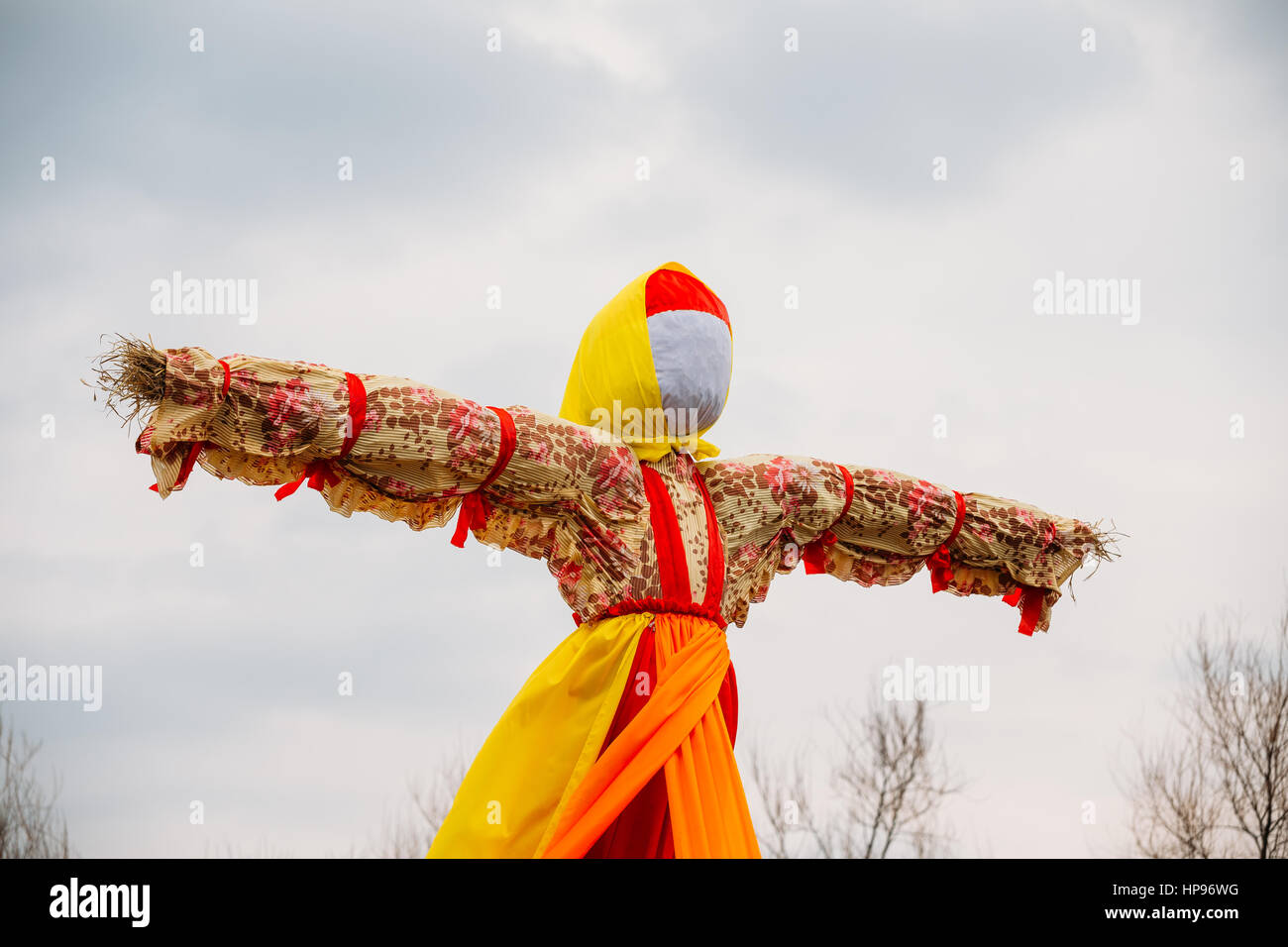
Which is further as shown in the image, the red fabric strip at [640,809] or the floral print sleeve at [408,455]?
the red fabric strip at [640,809]

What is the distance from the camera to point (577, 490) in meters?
4.21

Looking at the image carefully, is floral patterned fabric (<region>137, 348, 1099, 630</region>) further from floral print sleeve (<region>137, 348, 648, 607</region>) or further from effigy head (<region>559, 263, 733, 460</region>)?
effigy head (<region>559, 263, 733, 460</region>)

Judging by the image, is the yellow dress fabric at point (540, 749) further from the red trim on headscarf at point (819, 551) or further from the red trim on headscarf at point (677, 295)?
the red trim on headscarf at point (677, 295)

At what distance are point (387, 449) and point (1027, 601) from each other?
2130mm

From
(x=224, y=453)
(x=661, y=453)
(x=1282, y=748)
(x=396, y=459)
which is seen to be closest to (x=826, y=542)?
(x=661, y=453)

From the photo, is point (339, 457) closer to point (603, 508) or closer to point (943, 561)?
point (603, 508)

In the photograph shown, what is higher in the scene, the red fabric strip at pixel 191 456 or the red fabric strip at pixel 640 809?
the red fabric strip at pixel 191 456

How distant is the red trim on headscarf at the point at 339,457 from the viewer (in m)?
3.89

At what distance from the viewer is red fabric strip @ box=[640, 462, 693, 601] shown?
427 cm

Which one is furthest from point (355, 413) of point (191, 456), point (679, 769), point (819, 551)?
point (819, 551)

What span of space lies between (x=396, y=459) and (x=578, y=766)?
34.8 inches

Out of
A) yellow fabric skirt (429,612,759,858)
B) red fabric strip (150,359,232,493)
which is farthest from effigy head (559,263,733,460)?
red fabric strip (150,359,232,493)

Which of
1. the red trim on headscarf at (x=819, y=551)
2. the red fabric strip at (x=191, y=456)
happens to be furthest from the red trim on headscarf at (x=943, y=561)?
the red fabric strip at (x=191, y=456)
